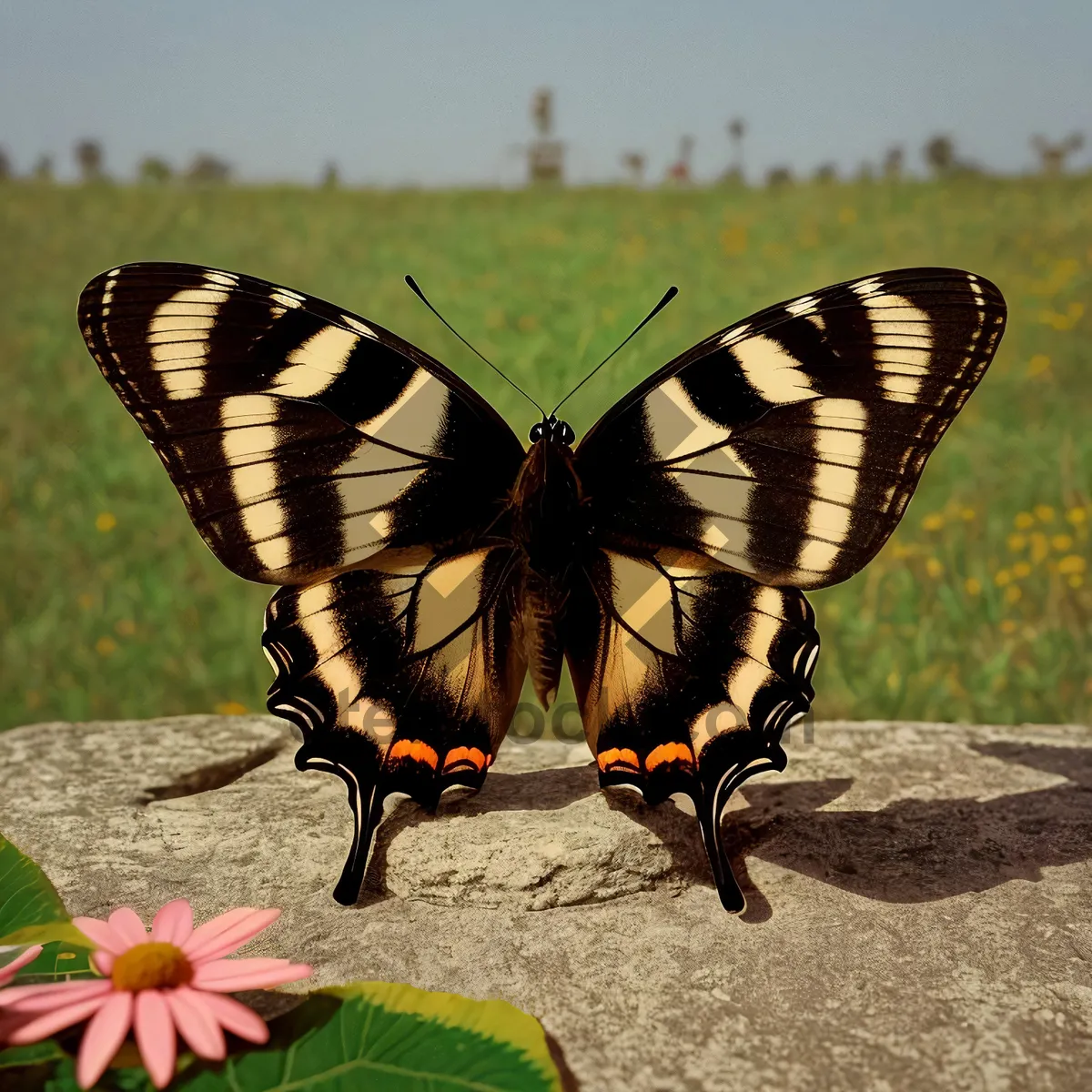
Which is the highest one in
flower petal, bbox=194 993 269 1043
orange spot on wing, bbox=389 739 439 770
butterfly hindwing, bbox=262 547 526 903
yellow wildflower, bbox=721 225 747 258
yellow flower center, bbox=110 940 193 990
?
yellow wildflower, bbox=721 225 747 258

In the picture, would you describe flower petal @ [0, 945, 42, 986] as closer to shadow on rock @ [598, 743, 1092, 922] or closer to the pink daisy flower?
the pink daisy flower

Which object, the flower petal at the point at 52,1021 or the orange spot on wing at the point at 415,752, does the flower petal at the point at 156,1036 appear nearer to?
the flower petal at the point at 52,1021

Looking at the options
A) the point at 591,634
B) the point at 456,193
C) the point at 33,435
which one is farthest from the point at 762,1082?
the point at 456,193

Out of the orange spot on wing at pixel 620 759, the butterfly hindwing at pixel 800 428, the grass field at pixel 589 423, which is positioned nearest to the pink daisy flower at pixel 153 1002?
the orange spot on wing at pixel 620 759

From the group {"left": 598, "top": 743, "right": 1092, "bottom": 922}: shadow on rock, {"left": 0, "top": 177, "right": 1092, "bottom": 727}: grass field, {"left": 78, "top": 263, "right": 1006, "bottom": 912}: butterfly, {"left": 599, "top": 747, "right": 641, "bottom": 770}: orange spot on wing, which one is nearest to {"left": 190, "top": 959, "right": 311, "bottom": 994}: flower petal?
{"left": 78, "top": 263, "right": 1006, "bottom": 912}: butterfly

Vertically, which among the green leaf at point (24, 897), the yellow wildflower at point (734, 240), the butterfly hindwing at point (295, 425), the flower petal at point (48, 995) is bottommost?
the green leaf at point (24, 897)
